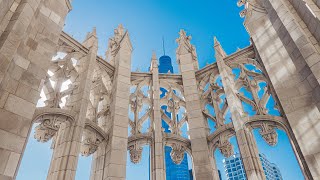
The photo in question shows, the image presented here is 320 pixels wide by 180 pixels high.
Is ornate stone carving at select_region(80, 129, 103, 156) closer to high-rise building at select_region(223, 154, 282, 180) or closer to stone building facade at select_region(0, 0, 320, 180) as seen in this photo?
stone building facade at select_region(0, 0, 320, 180)

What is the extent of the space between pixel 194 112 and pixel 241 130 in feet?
7.81

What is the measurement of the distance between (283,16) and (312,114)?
4209 millimetres

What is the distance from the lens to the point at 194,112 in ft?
39.0

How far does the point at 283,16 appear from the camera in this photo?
1066 centimetres

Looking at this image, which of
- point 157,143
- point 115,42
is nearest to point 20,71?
point 157,143

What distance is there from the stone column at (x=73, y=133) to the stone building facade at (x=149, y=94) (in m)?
0.04

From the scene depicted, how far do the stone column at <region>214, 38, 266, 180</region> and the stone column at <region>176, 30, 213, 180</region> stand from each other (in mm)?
1364

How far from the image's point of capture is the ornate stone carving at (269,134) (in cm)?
1016

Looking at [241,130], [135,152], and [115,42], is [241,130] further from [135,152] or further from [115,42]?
[115,42]

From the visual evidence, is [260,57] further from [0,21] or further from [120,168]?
[0,21]

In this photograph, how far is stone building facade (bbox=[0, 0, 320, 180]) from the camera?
7.45 metres

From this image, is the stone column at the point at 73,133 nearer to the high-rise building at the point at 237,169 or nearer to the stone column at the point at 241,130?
the stone column at the point at 241,130

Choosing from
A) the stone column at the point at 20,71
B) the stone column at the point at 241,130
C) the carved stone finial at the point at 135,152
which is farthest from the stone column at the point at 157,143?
the stone column at the point at 20,71

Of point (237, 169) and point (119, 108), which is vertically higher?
point (237, 169)
